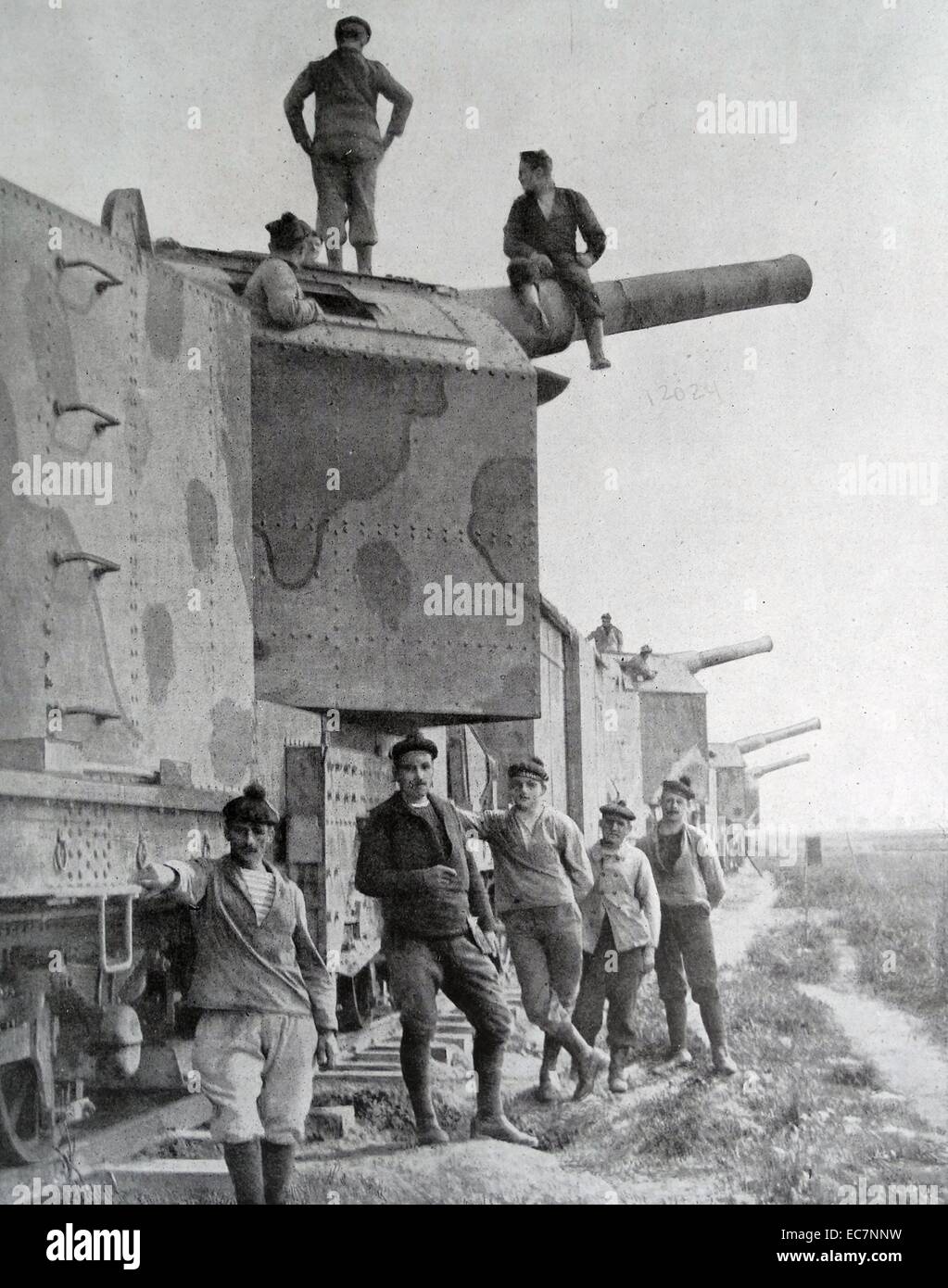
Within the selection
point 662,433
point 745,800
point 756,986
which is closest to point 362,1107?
point 756,986

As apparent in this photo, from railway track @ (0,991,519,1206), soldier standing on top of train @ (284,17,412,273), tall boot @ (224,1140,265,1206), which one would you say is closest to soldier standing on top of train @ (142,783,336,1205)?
tall boot @ (224,1140,265,1206)

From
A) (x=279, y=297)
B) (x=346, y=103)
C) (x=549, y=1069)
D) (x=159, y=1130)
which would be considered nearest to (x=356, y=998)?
(x=549, y=1069)

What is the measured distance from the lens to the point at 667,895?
673 centimetres

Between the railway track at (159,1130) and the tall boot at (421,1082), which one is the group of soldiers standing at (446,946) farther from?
the railway track at (159,1130)

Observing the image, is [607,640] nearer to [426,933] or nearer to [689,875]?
[689,875]

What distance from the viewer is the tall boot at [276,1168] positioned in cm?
472

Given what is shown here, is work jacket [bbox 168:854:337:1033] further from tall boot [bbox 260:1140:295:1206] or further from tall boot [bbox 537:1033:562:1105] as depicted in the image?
tall boot [bbox 537:1033:562:1105]

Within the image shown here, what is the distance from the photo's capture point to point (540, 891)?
6191mm

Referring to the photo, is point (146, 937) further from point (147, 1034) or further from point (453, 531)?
point (453, 531)

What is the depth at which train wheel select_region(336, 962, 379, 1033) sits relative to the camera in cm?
708

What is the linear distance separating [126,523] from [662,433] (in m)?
3.08

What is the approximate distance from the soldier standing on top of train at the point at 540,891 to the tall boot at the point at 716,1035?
55cm

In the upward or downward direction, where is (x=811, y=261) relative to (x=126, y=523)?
upward
